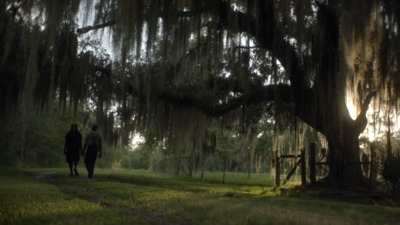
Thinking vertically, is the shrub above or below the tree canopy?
below

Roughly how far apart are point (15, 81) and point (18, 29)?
217cm

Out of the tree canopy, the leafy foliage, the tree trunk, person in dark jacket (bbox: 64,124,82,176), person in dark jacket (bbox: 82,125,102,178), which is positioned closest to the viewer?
the tree canopy

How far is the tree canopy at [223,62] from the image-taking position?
703 centimetres

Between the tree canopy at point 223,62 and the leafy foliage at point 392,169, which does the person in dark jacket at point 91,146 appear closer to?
the tree canopy at point 223,62

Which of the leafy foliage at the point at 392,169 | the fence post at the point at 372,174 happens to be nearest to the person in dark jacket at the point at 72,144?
the fence post at the point at 372,174

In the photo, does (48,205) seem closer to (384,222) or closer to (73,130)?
(384,222)

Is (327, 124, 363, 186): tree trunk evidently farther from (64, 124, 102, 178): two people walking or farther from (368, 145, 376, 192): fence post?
(64, 124, 102, 178): two people walking

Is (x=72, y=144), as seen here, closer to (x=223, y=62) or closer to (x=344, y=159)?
(x=223, y=62)

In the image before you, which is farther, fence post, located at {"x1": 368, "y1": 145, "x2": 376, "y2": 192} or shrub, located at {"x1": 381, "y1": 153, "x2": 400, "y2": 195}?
fence post, located at {"x1": 368, "y1": 145, "x2": 376, "y2": 192}

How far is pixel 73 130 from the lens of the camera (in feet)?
35.4

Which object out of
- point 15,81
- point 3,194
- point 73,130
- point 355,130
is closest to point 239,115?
point 355,130

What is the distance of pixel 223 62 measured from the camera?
39.2 feet

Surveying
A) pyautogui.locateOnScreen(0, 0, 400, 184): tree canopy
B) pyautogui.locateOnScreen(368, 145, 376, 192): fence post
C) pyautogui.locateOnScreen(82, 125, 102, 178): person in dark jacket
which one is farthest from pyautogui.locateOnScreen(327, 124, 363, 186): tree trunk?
pyautogui.locateOnScreen(82, 125, 102, 178): person in dark jacket

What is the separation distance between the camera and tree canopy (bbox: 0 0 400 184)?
7027 mm
